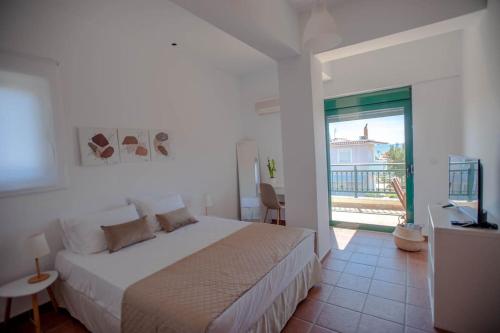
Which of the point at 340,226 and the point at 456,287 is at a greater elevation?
the point at 456,287

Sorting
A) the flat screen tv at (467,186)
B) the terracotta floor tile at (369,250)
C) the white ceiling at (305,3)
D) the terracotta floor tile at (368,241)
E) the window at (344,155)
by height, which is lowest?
the terracotta floor tile at (369,250)

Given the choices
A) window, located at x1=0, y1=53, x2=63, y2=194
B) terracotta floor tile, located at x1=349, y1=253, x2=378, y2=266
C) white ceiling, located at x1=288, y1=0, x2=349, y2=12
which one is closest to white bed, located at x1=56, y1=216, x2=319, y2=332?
window, located at x1=0, y1=53, x2=63, y2=194

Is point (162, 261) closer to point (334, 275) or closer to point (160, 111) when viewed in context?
point (334, 275)

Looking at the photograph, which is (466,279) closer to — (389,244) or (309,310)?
(309,310)

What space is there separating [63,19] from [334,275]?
3.81 m

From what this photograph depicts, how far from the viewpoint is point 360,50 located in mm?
2803

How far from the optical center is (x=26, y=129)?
2.11 metres

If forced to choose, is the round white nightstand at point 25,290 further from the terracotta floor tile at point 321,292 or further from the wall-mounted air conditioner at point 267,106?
the wall-mounted air conditioner at point 267,106

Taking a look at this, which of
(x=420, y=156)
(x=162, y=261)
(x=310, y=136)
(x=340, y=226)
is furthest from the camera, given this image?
(x=340, y=226)

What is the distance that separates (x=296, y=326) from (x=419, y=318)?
984mm

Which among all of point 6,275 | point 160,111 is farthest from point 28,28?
point 6,275

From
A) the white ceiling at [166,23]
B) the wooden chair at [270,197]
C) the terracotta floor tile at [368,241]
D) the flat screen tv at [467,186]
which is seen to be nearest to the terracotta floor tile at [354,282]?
the terracotta floor tile at [368,241]

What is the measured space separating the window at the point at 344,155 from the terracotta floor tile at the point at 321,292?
8.10ft

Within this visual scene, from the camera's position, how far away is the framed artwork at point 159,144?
3.15 meters
